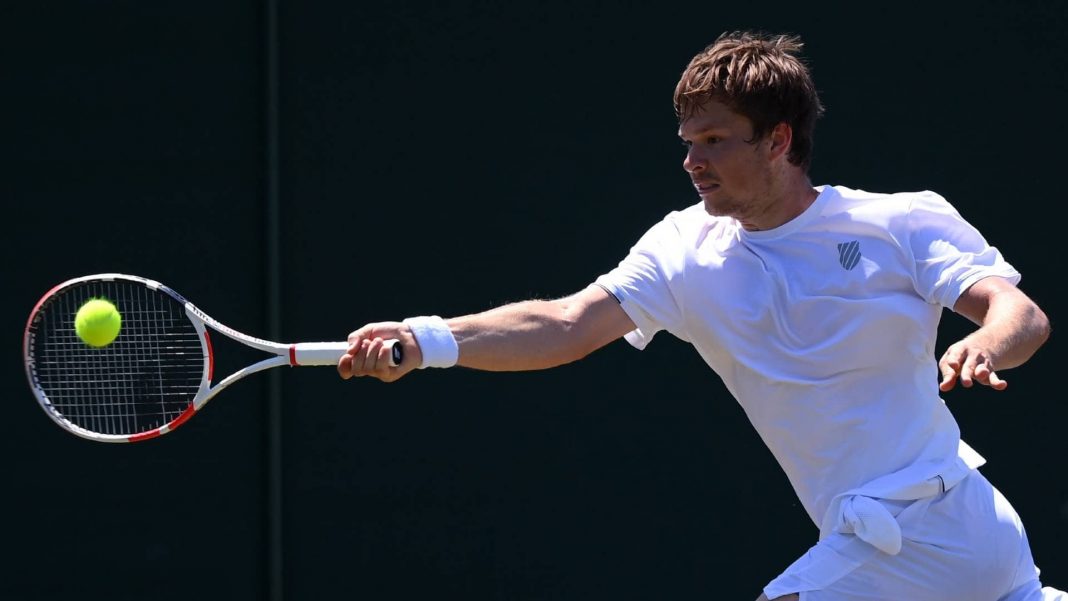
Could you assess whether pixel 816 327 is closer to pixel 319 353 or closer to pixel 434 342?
pixel 434 342

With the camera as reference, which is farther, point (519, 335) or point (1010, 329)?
point (519, 335)

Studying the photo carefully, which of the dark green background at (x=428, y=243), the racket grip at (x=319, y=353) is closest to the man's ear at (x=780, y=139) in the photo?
the racket grip at (x=319, y=353)

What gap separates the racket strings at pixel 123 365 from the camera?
13.3ft

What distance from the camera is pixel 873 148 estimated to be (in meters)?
4.90

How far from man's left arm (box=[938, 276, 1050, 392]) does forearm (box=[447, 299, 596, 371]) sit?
2.64 ft

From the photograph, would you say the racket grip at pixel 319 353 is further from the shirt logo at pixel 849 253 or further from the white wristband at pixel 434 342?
the shirt logo at pixel 849 253

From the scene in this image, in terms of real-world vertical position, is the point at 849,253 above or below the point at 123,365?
above

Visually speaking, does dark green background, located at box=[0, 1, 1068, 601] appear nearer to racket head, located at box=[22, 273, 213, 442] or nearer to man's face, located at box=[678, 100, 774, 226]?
racket head, located at box=[22, 273, 213, 442]

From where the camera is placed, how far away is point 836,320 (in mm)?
3049

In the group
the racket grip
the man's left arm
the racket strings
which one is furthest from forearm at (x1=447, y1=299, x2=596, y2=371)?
the racket strings

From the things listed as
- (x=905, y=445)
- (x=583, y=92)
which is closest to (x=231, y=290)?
(x=583, y=92)

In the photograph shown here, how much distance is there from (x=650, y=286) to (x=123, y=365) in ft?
5.64

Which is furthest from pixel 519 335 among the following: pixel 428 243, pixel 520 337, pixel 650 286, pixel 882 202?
pixel 428 243

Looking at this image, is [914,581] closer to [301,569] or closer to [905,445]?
[905,445]
